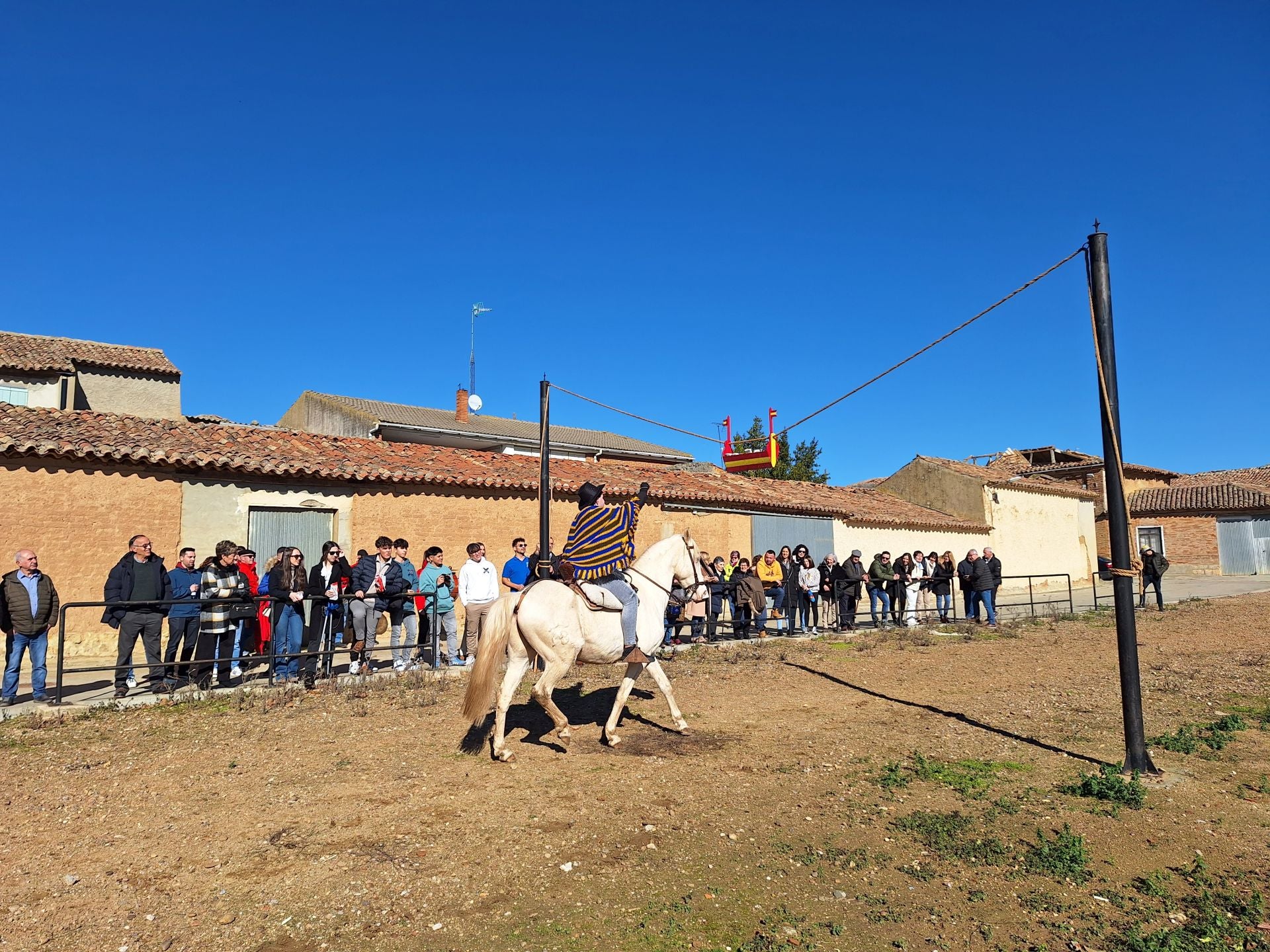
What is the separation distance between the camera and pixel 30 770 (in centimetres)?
632

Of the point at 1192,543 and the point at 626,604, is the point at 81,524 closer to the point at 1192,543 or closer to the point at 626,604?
the point at 626,604

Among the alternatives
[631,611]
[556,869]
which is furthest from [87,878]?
[631,611]

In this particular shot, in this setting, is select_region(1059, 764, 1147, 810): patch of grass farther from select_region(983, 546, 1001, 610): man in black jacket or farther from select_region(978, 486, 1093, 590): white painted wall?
select_region(978, 486, 1093, 590): white painted wall

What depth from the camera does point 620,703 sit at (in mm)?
7355

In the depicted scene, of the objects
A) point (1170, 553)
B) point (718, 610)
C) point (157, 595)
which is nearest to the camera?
point (157, 595)

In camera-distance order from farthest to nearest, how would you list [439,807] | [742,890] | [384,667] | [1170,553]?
1. [1170,553]
2. [384,667]
3. [439,807]
4. [742,890]

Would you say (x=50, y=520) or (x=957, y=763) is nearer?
(x=957, y=763)

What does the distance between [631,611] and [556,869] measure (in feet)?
10.1

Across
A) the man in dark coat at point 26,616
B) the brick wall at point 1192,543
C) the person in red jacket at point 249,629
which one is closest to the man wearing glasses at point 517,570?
the person in red jacket at point 249,629

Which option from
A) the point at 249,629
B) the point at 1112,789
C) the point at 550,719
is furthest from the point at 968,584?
the point at 249,629

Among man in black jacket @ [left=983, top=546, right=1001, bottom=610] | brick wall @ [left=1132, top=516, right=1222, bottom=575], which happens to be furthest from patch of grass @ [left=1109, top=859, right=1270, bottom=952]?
brick wall @ [left=1132, top=516, right=1222, bottom=575]

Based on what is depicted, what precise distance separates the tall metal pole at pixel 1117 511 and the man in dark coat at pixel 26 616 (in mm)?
10370

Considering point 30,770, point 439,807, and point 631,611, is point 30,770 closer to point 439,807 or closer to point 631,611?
point 439,807

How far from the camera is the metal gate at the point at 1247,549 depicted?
3541 cm
